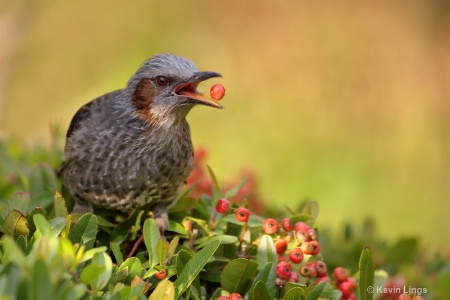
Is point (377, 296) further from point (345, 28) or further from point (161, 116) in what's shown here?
point (345, 28)

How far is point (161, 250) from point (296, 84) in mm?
7073

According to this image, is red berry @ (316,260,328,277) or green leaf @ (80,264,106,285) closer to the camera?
green leaf @ (80,264,106,285)

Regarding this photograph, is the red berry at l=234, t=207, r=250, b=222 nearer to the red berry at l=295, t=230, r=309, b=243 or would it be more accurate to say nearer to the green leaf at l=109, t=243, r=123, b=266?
the red berry at l=295, t=230, r=309, b=243

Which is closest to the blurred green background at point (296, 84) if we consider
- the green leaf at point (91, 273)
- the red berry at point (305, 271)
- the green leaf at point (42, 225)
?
the red berry at point (305, 271)

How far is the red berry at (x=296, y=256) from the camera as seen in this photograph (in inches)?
113

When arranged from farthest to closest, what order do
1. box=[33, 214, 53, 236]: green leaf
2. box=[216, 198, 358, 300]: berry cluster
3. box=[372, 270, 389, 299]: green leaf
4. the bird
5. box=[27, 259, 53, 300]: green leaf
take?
the bird → box=[372, 270, 389, 299]: green leaf → box=[216, 198, 358, 300]: berry cluster → box=[33, 214, 53, 236]: green leaf → box=[27, 259, 53, 300]: green leaf

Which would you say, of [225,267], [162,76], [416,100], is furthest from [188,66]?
[416,100]

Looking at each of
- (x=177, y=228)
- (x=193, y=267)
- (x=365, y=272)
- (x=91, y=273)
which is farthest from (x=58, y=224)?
(x=365, y=272)

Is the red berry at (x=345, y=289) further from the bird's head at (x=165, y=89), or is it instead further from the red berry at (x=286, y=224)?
the bird's head at (x=165, y=89)

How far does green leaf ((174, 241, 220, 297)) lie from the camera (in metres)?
2.59

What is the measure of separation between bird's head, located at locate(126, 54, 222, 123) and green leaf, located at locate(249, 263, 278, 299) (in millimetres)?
875

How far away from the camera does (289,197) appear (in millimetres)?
8062

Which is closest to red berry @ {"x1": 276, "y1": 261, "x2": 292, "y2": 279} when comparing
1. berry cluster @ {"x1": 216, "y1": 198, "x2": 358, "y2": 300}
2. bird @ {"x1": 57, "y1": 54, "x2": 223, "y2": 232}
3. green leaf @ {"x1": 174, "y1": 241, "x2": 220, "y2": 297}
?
berry cluster @ {"x1": 216, "y1": 198, "x2": 358, "y2": 300}

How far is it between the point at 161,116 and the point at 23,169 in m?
1.19
